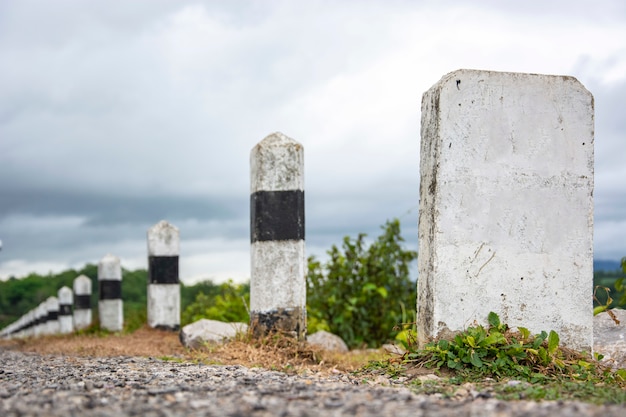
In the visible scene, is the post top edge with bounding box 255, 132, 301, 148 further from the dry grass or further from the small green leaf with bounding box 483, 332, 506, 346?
the small green leaf with bounding box 483, 332, 506, 346

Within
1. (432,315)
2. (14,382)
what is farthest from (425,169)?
(14,382)

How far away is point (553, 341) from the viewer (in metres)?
5.00

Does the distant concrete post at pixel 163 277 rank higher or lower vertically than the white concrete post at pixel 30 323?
higher

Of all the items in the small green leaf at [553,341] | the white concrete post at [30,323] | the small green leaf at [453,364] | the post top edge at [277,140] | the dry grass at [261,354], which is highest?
the post top edge at [277,140]

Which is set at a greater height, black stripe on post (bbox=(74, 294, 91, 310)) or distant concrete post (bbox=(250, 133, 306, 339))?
distant concrete post (bbox=(250, 133, 306, 339))

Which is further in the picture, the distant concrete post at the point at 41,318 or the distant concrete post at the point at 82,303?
the distant concrete post at the point at 41,318

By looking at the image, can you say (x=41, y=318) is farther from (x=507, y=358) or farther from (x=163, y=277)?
(x=507, y=358)

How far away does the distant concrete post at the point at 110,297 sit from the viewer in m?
13.1

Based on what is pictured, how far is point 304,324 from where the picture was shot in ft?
22.3

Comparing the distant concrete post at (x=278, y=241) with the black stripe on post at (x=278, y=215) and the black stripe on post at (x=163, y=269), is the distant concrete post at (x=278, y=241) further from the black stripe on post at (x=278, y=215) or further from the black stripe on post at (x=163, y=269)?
the black stripe on post at (x=163, y=269)

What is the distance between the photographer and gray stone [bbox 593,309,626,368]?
5.63 m

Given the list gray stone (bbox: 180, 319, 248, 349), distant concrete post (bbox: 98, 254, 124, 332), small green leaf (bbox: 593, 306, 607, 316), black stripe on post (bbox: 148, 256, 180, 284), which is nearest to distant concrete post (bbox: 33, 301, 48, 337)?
distant concrete post (bbox: 98, 254, 124, 332)

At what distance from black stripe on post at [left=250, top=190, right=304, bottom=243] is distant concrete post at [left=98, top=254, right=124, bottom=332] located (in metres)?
7.07

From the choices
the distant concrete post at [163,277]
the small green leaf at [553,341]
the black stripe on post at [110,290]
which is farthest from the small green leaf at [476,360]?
the black stripe on post at [110,290]
